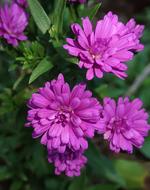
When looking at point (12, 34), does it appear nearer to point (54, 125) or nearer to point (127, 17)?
point (54, 125)

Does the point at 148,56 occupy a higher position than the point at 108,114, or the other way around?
the point at 148,56

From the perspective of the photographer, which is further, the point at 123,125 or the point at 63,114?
the point at 123,125

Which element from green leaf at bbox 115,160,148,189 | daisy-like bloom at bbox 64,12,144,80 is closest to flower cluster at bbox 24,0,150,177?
daisy-like bloom at bbox 64,12,144,80

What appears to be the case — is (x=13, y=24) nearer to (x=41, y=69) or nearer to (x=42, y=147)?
(x=41, y=69)

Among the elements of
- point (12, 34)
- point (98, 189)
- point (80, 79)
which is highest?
point (12, 34)

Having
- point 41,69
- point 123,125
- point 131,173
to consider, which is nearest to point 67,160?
point 123,125

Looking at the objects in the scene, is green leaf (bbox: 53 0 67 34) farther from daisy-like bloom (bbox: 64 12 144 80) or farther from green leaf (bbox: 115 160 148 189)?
green leaf (bbox: 115 160 148 189)

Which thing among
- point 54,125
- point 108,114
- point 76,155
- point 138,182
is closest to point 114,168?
point 138,182
